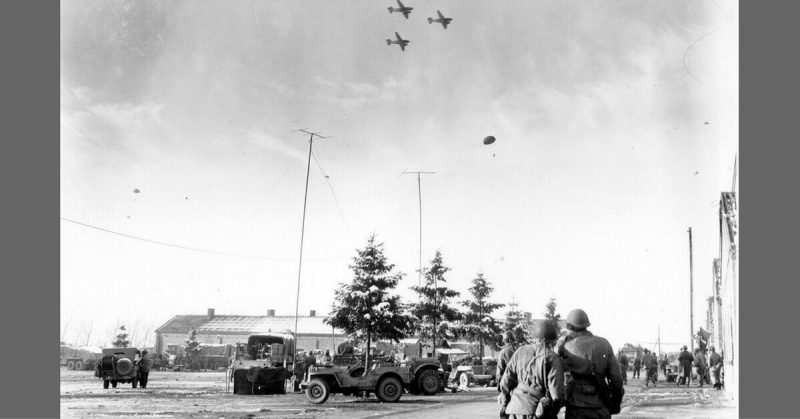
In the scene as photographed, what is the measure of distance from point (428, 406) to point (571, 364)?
11783mm

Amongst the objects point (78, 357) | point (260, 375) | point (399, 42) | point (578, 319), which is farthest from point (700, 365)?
point (78, 357)

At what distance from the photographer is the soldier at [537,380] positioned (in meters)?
7.27

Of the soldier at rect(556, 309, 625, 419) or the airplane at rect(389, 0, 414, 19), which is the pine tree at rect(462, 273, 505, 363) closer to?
the airplane at rect(389, 0, 414, 19)

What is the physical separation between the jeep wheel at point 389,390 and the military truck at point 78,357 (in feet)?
140

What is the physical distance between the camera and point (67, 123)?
1392 cm

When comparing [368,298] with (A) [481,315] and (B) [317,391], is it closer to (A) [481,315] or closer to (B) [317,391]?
(B) [317,391]

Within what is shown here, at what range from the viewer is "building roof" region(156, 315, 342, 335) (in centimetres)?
9444

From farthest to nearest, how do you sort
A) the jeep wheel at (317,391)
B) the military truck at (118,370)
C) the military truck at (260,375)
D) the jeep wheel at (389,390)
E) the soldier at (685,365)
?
the soldier at (685,365) → the military truck at (118,370) → the military truck at (260,375) → the jeep wheel at (389,390) → the jeep wheel at (317,391)

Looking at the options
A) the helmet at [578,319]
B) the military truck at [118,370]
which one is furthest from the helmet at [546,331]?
the military truck at [118,370]

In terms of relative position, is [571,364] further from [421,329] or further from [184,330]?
[184,330]

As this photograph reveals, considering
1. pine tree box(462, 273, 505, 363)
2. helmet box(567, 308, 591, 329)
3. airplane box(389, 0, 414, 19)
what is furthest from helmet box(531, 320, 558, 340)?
pine tree box(462, 273, 505, 363)

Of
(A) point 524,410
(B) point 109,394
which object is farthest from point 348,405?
(A) point 524,410

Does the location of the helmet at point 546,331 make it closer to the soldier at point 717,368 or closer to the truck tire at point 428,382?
the truck tire at point 428,382

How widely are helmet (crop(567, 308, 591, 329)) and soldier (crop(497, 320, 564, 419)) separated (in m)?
0.21
